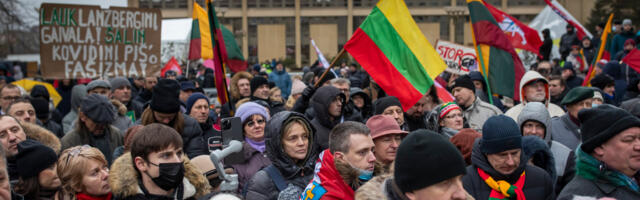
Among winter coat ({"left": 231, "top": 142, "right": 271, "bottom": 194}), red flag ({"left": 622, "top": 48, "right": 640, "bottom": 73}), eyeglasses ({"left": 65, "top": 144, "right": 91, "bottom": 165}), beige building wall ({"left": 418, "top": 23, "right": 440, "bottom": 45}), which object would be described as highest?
beige building wall ({"left": 418, "top": 23, "right": 440, "bottom": 45})

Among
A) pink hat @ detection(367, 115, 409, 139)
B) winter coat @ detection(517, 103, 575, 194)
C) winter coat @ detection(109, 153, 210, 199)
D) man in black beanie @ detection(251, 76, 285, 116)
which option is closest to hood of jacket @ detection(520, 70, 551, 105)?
winter coat @ detection(517, 103, 575, 194)

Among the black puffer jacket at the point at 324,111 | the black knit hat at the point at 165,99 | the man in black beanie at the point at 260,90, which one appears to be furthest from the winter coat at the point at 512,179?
the man in black beanie at the point at 260,90

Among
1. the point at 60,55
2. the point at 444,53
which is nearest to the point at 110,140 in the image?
the point at 60,55

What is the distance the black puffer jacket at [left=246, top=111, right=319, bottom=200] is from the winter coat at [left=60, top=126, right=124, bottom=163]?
243cm

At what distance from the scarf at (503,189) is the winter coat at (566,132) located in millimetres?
1818

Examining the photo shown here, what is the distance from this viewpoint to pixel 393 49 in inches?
258

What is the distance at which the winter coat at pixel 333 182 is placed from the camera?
3330 mm

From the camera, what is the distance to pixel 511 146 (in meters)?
3.73

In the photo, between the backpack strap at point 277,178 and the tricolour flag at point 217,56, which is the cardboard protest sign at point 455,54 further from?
the backpack strap at point 277,178

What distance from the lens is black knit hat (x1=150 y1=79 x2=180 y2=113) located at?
5652mm

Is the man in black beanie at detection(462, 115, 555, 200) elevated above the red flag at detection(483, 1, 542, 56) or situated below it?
below

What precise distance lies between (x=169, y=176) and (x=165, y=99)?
2.31 meters

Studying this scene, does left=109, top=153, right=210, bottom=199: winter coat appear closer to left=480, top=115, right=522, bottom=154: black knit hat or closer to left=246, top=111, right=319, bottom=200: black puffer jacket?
left=246, top=111, right=319, bottom=200: black puffer jacket

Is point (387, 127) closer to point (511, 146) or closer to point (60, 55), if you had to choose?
point (511, 146)
